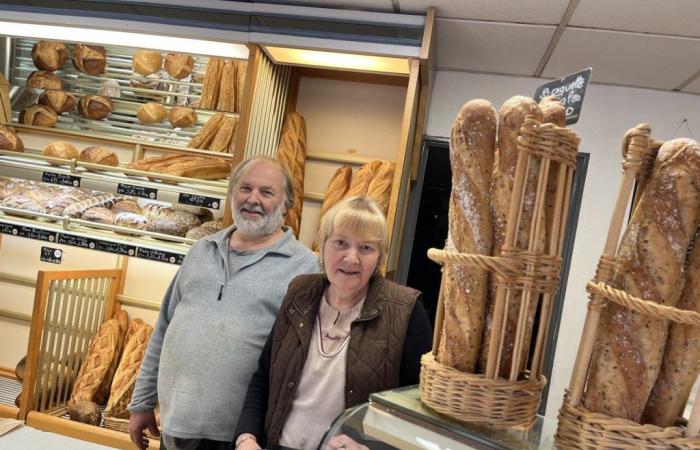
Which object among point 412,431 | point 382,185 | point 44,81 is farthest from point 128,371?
point 412,431

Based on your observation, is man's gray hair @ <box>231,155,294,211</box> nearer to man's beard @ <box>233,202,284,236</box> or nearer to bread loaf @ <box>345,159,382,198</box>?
man's beard @ <box>233,202,284,236</box>

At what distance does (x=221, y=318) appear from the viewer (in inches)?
69.2

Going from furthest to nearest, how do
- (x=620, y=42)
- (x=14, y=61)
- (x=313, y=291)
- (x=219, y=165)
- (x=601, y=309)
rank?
(x=14, y=61) → (x=219, y=165) → (x=620, y=42) → (x=313, y=291) → (x=601, y=309)

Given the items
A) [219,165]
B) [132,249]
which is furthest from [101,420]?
[219,165]

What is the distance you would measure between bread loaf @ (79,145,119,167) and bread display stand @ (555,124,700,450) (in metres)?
2.63

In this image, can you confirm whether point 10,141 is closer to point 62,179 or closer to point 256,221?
point 62,179

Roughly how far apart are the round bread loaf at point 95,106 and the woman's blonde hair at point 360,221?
6.79 ft

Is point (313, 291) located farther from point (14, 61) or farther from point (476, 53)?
point (14, 61)

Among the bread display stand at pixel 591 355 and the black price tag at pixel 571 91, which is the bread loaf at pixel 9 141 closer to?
the black price tag at pixel 571 91

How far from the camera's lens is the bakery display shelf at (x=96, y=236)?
2.63 meters

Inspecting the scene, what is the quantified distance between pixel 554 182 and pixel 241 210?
4.21 feet

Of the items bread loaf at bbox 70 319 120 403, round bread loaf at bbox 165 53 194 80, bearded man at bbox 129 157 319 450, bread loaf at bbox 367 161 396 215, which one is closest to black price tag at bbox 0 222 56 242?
bread loaf at bbox 70 319 120 403

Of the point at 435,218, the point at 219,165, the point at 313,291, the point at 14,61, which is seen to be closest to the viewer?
the point at 313,291

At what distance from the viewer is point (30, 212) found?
279 centimetres
